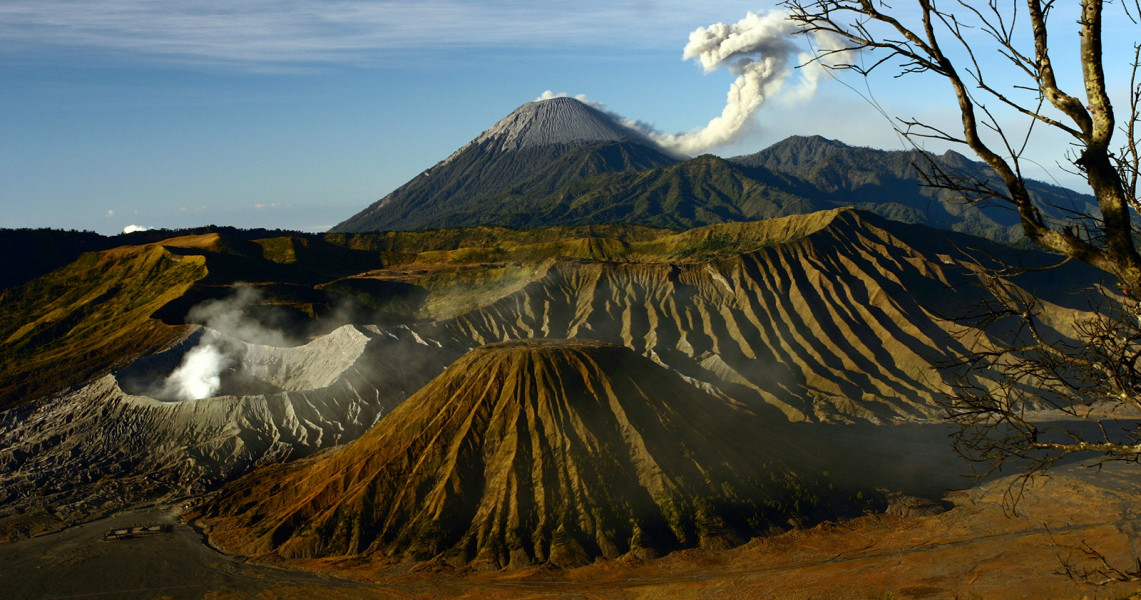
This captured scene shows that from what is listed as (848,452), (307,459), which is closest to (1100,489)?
(848,452)

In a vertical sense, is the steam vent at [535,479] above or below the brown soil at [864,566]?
above

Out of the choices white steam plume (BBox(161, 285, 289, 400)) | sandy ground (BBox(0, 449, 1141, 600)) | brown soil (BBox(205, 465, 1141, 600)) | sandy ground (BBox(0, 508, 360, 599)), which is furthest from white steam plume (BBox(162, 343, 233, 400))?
brown soil (BBox(205, 465, 1141, 600))

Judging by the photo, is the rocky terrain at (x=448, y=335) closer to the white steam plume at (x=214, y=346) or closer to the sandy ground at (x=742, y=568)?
the white steam plume at (x=214, y=346)

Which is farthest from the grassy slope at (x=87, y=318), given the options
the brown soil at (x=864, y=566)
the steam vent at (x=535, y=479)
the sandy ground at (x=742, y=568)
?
the brown soil at (x=864, y=566)

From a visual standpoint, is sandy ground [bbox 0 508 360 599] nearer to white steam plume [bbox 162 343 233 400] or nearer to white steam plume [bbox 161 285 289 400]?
white steam plume [bbox 162 343 233 400]

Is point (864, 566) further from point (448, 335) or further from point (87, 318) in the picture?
point (87, 318)

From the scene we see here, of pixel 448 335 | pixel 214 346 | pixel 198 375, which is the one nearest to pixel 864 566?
pixel 448 335
